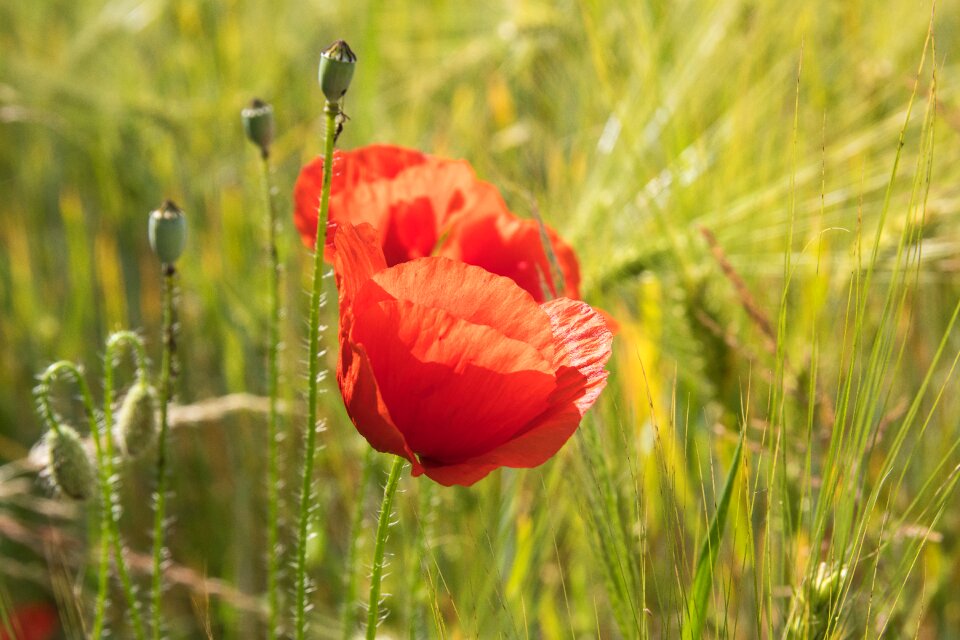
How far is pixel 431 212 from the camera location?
0.60m

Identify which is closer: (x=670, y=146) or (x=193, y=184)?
(x=670, y=146)

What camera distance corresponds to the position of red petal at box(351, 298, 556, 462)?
0.43 metres

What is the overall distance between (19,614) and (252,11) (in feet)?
3.25

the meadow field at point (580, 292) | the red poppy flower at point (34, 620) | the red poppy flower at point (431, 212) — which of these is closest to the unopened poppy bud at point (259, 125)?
the red poppy flower at point (431, 212)

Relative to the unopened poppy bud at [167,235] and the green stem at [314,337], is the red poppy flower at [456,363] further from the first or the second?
the unopened poppy bud at [167,235]

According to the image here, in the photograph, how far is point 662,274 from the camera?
0.91 m

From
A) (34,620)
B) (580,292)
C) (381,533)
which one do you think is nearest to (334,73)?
(381,533)

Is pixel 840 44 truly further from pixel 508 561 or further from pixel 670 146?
pixel 508 561

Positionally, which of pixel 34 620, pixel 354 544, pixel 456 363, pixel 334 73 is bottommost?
pixel 34 620

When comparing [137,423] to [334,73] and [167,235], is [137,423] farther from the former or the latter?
[334,73]

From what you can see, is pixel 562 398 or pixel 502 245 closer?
pixel 562 398

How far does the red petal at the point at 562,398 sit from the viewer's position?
0.43m

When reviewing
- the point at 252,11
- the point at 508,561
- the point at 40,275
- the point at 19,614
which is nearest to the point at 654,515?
the point at 508,561

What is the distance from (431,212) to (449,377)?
181mm
